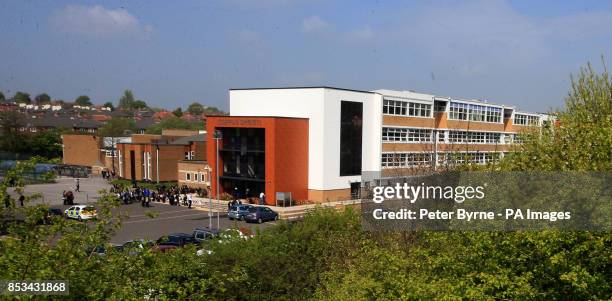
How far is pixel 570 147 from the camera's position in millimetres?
8555

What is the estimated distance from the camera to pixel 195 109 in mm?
174500

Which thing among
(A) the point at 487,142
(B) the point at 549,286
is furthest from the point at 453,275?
(A) the point at 487,142

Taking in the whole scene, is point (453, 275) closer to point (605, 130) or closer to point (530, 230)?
point (530, 230)

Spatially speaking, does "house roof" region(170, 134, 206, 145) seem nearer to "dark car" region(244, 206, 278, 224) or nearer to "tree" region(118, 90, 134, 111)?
"dark car" region(244, 206, 278, 224)

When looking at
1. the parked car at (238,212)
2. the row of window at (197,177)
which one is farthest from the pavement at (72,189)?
the parked car at (238,212)

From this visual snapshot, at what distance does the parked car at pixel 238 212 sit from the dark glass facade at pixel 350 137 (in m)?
10.8

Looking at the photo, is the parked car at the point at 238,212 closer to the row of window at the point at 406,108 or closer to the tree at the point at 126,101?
the row of window at the point at 406,108

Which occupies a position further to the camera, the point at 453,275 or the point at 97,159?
the point at 97,159

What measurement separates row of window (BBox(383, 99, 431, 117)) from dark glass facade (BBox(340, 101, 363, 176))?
327 centimetres

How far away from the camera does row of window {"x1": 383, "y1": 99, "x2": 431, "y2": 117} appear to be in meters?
42.8

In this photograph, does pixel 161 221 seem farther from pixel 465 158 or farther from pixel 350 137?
pixel 465 158

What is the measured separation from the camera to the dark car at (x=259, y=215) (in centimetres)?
3080

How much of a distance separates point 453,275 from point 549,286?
5.28 feet

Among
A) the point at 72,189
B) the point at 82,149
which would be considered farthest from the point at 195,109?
the point at 72,189
